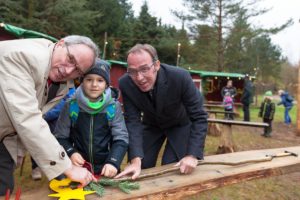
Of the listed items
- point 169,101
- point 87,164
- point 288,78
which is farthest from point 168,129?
point 288,78

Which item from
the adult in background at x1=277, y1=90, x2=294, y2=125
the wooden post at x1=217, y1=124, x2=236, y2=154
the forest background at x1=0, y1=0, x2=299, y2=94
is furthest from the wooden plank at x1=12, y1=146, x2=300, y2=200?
the forest background at x1=0, y1=0, x2=299, y2=94

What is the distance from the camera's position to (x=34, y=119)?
5.45ft

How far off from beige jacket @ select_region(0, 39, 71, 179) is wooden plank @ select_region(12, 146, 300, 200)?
0.94 feet

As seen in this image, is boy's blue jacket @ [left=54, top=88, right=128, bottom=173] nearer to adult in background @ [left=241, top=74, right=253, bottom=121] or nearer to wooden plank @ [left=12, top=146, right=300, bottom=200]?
wooden plank @ [left=12, top=146, right=300, bottom=200]

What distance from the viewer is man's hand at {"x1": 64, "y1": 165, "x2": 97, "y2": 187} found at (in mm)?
1844

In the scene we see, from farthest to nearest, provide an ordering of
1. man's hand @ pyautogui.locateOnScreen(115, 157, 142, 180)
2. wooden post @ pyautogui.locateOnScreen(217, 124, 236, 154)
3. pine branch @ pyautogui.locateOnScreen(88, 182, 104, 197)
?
wooden post @ pyautogui.locateOnScreen(217, 124, 236, 154), man's hand @ pyautogui.locateOnScreen(115, 157, 142, 180), pine branch @ pyautogui.locateOnScreen(88, 182, 104, 197)

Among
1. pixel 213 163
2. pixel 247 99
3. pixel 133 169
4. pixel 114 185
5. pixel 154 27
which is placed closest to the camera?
pixel 114 185

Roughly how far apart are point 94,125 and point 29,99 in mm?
795

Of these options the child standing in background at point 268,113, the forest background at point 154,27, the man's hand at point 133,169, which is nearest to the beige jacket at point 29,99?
the man's hand at point 133,169

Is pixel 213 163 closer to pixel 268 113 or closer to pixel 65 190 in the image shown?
pixel 65 190

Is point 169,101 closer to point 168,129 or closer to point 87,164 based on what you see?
point 168,129

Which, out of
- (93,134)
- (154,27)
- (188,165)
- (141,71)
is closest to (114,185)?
(93,134)

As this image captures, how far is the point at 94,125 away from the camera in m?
2.41

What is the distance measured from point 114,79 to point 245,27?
15.3 meters
